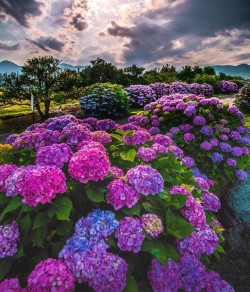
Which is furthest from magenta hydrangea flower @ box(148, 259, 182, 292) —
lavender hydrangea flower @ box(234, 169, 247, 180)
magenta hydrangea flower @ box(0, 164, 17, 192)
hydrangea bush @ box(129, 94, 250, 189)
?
lavender hydrangea flower @ box(234, 169, 247, 180)

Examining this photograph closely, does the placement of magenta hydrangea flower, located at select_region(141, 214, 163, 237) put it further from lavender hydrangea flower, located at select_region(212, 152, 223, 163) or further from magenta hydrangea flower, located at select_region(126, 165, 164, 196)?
lavender hydrangea flower, located at select_region(212, 152, 223, 163)

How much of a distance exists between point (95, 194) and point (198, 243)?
0.94m

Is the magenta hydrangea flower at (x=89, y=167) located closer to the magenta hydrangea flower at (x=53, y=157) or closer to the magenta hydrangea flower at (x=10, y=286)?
the magenta hydrangea flower at (x=53, y=157)

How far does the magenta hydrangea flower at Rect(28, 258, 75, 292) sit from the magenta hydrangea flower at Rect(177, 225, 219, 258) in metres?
0.95

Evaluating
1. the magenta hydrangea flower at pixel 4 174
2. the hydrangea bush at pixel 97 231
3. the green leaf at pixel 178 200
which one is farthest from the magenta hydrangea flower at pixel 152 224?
the magenta hydrangea flower at pixel 4 174

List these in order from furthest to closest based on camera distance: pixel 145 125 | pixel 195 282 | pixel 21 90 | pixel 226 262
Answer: pixel 21 90
pixel 145 125
pixel 226 262
pixel 195 282

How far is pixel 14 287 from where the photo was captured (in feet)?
6.31

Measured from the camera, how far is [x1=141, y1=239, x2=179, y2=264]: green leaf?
2.11 metres

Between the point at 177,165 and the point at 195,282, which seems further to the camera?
the point at 177,165

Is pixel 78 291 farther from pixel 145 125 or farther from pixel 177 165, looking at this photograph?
pixel 145 125

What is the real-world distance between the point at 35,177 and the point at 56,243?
539 millimetres

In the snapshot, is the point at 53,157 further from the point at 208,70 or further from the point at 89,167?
the point at 208,70

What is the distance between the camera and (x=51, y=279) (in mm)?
1806

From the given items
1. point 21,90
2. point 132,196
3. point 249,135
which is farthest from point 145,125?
point 21,90
